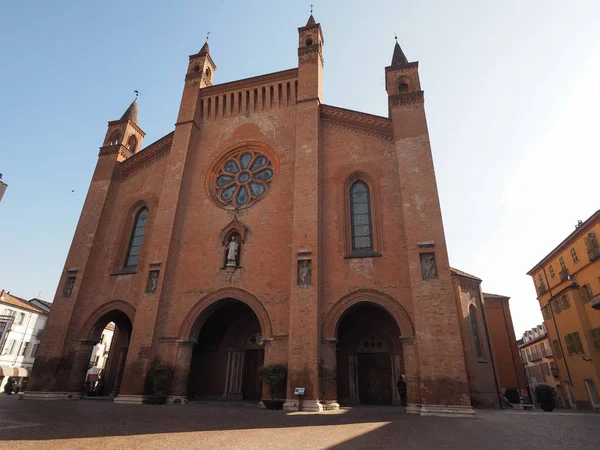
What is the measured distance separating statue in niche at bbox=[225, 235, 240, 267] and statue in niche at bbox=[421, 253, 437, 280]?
7901 mm

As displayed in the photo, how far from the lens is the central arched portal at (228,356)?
691 inches

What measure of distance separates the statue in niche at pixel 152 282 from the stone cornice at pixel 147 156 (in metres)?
7.36

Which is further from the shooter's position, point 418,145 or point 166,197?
point 166,197

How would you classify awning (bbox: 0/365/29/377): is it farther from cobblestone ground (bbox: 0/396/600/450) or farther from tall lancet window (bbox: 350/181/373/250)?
tall lancet window (bbox: 350/181/373/250)

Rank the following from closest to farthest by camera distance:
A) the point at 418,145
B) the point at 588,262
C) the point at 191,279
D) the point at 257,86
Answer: the point at 418,145 < the point at 191,279 < the point at 257,86 < the point at 588,262

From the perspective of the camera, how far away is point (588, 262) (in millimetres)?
25078

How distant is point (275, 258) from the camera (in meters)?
16.2

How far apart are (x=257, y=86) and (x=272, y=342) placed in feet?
44.7

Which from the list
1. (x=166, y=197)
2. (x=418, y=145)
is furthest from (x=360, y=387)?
(x=166, y=197)

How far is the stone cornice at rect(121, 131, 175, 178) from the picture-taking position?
2080cm

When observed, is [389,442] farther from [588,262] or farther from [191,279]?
[588,262]

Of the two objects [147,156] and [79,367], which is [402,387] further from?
[147,156]

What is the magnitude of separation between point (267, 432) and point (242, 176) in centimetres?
1334

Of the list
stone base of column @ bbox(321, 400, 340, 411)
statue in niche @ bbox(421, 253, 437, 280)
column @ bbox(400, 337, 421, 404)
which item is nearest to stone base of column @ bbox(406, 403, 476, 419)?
column @ bbox(400, 337, 421, 404)
